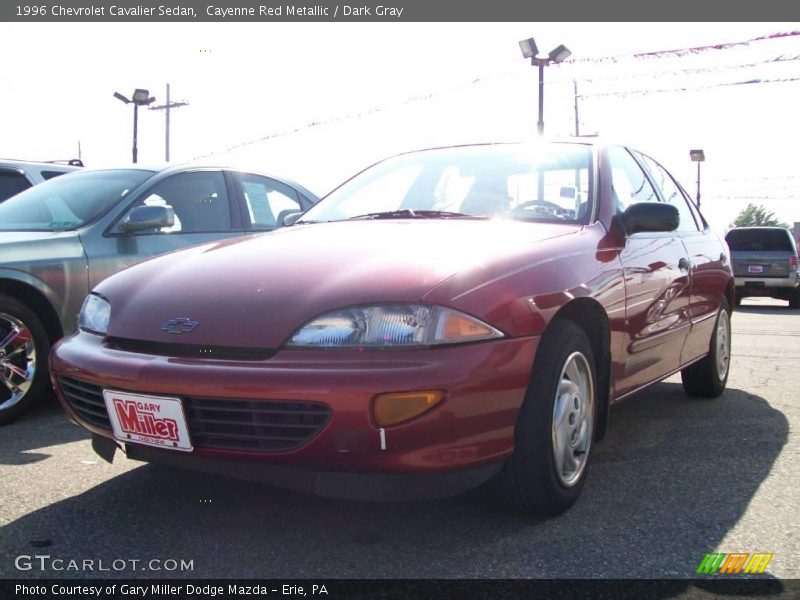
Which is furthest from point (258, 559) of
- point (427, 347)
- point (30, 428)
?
point (30, 428)

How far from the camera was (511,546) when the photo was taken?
241cm

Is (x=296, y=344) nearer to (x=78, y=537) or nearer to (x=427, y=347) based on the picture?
(x=427, y=347)

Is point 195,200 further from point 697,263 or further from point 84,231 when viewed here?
point 697,263

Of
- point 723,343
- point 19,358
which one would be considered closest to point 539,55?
point 723,343

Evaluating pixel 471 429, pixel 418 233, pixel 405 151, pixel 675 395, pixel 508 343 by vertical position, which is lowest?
pixel 675 395

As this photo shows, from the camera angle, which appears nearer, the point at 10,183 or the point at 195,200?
the point at 195,200

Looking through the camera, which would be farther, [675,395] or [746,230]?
[746,230]

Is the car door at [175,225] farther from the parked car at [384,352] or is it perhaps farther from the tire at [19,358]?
the parked car at [384,352]

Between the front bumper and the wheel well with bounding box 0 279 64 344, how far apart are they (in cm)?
218

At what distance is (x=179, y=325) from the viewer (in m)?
2.46

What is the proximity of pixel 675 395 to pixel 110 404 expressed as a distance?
3.74 meters

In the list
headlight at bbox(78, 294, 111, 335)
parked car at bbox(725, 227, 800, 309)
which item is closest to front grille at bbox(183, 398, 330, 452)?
headlight at bbox(78, 294, 111, 335)

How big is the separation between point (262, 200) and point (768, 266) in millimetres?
12082
